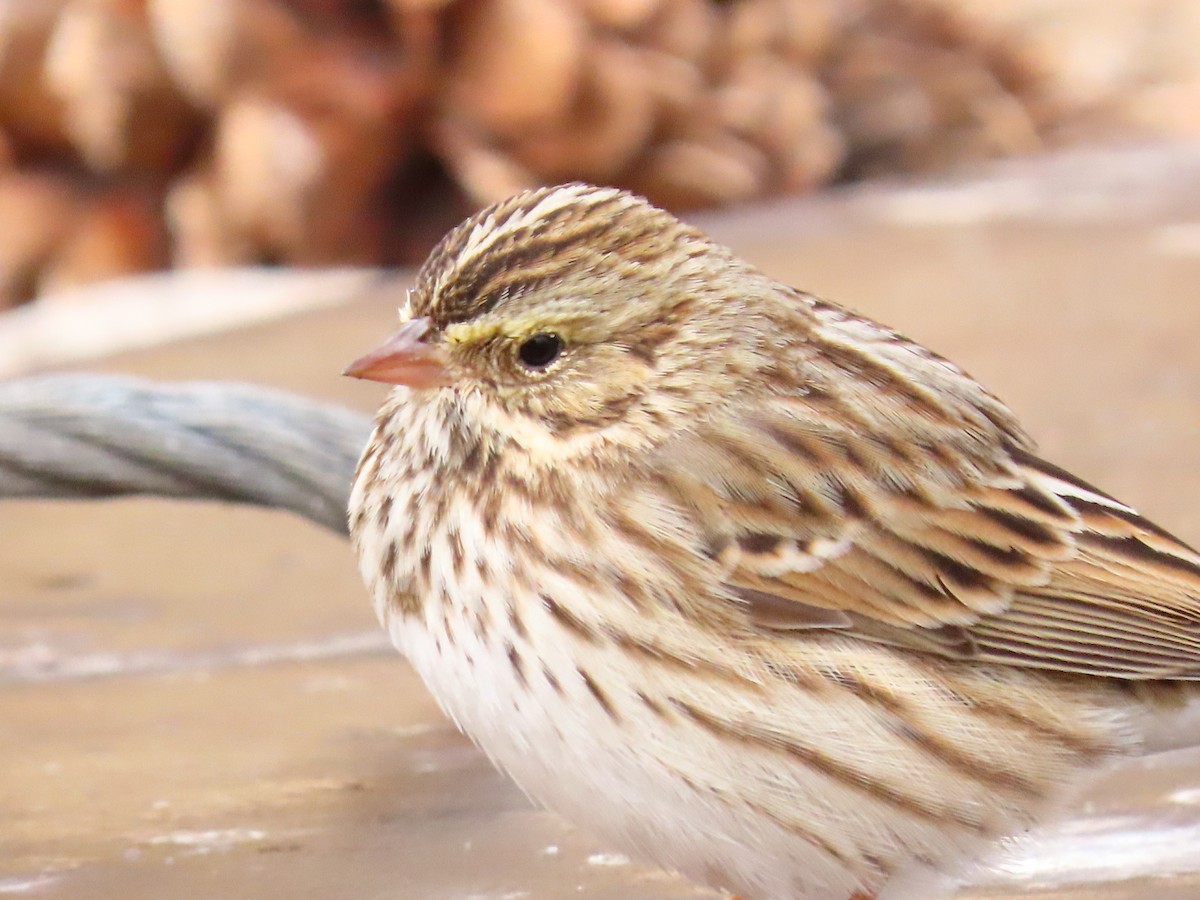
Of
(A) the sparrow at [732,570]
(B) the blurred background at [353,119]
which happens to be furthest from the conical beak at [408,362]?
(B) the blurred background at [353,119]

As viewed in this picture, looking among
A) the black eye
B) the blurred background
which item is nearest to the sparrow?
the black eye

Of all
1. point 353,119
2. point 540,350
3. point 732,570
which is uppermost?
point 353,119

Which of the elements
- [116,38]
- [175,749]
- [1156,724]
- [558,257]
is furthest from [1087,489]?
[116,38]

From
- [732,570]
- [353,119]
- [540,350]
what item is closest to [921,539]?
[732,570]

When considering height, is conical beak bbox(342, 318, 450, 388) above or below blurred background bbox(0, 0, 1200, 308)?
below

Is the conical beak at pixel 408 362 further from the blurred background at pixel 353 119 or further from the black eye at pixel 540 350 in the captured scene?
the blurred background at pixel 353 119

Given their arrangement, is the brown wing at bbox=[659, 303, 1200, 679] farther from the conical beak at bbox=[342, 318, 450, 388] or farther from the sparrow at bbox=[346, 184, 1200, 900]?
the conical beak at bbox=[342, 318, 450, 388]

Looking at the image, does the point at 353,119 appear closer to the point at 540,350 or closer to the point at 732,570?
the point at 540,350
